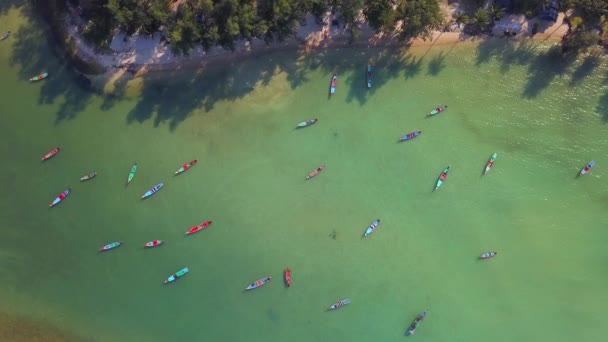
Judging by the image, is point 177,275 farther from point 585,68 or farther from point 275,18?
point 585,68

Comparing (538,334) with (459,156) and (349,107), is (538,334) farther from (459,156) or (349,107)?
(349,107)

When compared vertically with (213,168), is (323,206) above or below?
below

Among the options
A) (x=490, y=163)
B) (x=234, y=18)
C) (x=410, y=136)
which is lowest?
(x=490, y=163)

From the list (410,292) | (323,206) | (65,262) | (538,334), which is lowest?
(538,334)

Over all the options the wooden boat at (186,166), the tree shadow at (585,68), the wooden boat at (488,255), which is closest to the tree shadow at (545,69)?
the tree shadow at (585,68)

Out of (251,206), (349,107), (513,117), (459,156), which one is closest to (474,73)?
(513,117)

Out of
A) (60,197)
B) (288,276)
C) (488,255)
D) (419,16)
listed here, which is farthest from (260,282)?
(419,16)

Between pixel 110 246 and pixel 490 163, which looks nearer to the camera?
pixel 110 246

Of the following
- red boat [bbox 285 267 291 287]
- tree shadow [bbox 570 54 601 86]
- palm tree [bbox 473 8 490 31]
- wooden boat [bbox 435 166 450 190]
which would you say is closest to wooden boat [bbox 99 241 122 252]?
red boat [bbox 285 267 291 287]
